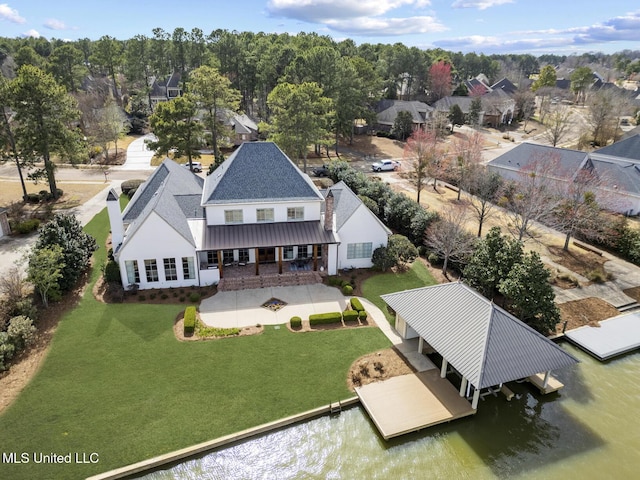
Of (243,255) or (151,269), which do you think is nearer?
(151,269)

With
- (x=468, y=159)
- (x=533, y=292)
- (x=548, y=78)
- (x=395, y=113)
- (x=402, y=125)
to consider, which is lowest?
(x=533, y=292)

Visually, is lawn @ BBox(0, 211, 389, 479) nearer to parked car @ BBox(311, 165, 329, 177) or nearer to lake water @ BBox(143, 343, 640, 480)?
lake water @ BBox(143, 343, 640, 480)

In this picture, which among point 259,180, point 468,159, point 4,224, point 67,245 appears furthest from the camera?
point 468,159

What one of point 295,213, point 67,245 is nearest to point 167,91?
point 67,245

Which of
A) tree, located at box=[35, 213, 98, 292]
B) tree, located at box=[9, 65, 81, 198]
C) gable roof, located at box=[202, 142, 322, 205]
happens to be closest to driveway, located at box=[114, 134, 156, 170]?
tree, located at box=[9, 65, 81, 198]

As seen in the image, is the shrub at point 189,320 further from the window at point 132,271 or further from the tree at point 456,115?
the tree at point 456,115

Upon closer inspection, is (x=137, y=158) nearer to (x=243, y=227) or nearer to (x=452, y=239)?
(x=243, y=227)

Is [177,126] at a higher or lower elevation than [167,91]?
lower
